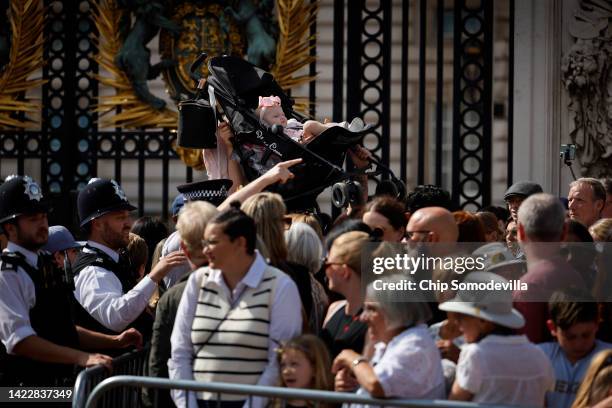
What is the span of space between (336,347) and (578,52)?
278 inches

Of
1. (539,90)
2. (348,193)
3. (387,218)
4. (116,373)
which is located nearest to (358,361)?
(387,218)

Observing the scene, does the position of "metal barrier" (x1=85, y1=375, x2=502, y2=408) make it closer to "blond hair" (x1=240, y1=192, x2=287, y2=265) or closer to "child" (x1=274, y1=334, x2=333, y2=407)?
"child" (x1=274, y1=334, x2=333, y2=407)

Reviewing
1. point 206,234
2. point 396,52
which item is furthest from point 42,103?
point 206,234

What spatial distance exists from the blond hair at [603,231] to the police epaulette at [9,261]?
2691mm

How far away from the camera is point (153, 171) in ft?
53.3

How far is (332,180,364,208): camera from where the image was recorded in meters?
6.78

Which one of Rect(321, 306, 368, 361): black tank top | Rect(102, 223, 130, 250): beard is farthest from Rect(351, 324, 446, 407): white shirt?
Rect(102, 223, 130, 250): beard

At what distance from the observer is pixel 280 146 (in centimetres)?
690

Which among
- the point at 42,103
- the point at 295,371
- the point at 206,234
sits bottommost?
the point at 295,371

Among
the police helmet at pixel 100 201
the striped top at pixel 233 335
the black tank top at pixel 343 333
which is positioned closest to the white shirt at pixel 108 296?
the police helmet at pixel 100 201

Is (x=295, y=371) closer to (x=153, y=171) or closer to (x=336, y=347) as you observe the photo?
(x=336, y=347)

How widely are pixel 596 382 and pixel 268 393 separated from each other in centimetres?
114

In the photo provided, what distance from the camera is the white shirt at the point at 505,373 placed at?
436 cm

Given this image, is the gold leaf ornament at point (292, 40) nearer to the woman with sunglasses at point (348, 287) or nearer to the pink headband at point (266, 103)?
the pink headband at point (266, 103)
